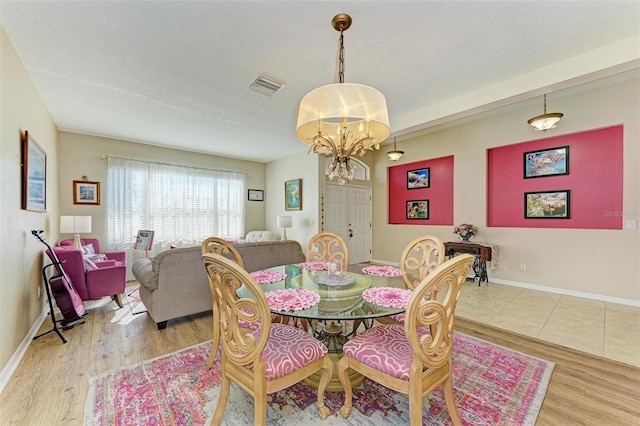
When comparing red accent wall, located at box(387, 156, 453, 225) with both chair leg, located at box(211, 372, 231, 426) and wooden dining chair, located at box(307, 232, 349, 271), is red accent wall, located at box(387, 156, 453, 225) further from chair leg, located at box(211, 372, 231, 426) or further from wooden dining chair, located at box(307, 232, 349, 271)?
chair leg, located at box(211, 372, 231, 426)

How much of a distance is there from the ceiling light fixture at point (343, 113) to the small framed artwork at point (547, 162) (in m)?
3.53

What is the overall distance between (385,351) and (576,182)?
4.46 m

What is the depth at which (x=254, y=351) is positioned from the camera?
1.29 m

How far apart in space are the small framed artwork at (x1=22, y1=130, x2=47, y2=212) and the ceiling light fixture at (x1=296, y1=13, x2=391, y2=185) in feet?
8.35

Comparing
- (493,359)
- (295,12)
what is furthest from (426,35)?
(493,359)

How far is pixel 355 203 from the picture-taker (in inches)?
247

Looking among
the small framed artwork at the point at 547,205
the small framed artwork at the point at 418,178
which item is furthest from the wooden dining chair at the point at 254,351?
the small framed artwork at the point at 418,178

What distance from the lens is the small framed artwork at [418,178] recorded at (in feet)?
18.5

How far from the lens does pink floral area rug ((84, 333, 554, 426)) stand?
1.55 meters

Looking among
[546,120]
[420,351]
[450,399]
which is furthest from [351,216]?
[420,351]

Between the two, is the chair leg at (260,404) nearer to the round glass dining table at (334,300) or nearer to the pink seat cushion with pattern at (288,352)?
the pink seat cushion with pattern at (288,352)

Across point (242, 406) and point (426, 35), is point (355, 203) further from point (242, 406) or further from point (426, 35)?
point (242, 406)

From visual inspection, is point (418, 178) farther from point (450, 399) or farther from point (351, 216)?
point (450, 399)

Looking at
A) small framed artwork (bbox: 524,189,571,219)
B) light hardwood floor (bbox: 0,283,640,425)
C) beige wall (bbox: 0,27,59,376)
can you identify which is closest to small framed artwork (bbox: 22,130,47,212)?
beige wall (bbox: 0,27,59,376)
